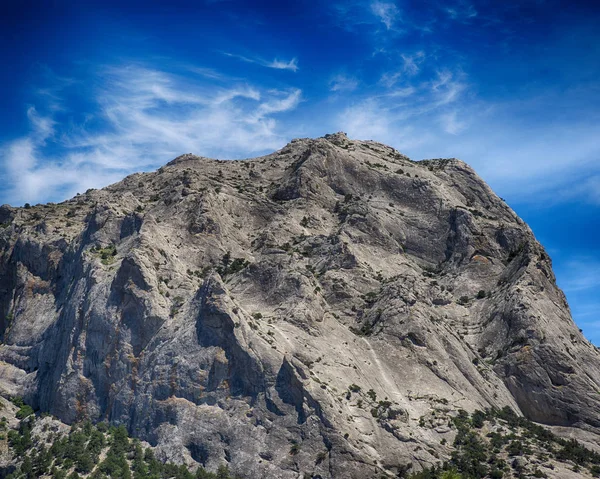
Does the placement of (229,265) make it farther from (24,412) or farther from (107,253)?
(24,412)

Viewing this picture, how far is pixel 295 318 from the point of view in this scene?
96250 mm

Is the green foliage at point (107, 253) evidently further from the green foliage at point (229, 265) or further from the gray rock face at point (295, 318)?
the green foliage at point (229, 265)

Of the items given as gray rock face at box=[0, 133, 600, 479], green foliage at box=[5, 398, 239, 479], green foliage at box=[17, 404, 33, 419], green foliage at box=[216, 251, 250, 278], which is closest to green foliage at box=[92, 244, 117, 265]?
gray rock face at box=[0, 133, 600, 479]

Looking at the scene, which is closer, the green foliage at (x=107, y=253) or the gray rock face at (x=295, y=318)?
the gray rock face at (x=295, y=318)

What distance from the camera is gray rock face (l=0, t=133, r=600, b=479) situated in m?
83.2

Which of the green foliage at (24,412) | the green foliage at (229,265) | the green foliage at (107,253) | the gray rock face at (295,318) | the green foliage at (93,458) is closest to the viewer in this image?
the green foliage at (93,458)

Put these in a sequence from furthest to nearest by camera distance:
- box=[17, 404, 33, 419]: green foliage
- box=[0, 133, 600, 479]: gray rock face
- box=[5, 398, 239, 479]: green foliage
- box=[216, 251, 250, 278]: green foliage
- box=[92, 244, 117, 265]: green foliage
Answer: box=[216, 251, 250, 278]: green foliage, box=[92, 244, 117, 265]: green foliage, box=[17, 404, 33, 419]: green foliage, box=[0, 133, 600, 479]: gray rock face, box=[5, 398, 239, 479]: green foliage

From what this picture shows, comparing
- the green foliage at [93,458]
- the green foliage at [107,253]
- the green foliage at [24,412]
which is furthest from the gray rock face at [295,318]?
A: the green foliage at [93,458]

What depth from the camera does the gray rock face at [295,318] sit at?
8319cm

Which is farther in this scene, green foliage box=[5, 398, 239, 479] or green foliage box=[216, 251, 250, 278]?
green foliage box=[216, 251, 250, 278]

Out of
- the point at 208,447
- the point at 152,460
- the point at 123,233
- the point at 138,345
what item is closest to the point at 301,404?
the point at 208,447

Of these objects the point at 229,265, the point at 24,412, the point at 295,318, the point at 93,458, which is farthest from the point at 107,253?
the point at 93,458

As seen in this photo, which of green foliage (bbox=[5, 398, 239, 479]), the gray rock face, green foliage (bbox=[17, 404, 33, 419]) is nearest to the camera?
green foliage (bbox=[5, 398, 239, 479])

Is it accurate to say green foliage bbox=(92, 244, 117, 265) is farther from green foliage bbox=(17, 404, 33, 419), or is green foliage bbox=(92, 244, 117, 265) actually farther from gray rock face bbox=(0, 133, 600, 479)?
green foliage bbox=(17, 404, 33, 419)
